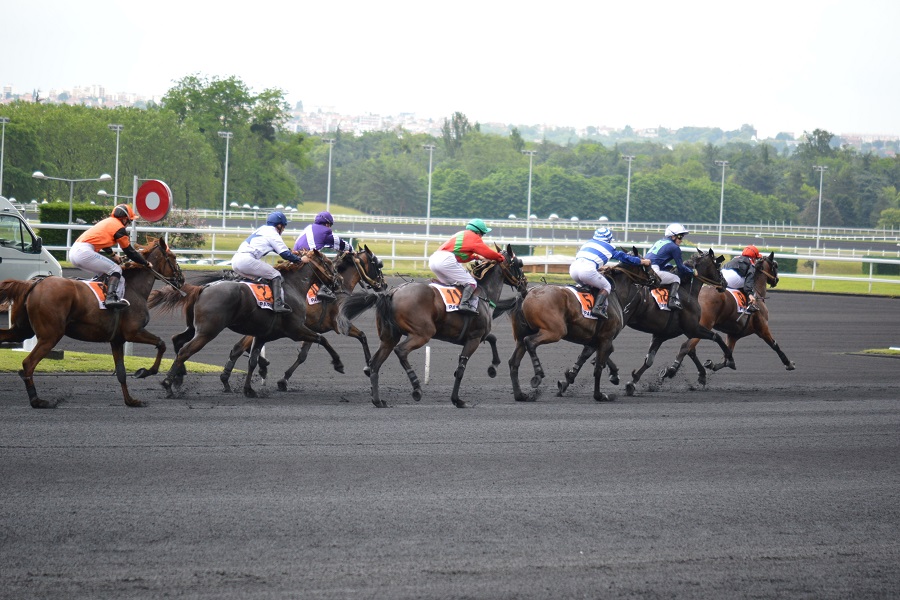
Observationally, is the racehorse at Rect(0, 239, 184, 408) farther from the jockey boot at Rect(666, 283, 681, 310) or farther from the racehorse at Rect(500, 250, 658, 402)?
the jockey boot at Rect(666, 283, 681, 310)

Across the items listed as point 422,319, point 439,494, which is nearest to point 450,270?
point 422,319

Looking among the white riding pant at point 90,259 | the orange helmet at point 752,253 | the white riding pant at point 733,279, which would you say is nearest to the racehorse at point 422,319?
the white riding pant at point 90,259

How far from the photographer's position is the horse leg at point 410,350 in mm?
12620

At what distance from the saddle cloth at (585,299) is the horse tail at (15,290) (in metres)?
6.29

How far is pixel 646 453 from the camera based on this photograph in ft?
33.3

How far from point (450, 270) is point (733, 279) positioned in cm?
579

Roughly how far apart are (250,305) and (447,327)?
2.30 meters

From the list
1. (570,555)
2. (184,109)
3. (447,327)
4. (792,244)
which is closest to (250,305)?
(447,327)

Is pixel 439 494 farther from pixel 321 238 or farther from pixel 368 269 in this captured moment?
pixel 321 238

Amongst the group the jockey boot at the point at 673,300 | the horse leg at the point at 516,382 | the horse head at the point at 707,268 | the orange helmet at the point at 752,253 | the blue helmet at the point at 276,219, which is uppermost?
the blue helmet at the point at 276,219

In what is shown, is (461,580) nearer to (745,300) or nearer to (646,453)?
(646,453)

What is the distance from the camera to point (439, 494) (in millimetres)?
8266

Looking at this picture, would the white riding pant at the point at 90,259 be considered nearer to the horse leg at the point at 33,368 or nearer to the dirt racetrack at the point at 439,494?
Result: the horse leg at the point at 33,368

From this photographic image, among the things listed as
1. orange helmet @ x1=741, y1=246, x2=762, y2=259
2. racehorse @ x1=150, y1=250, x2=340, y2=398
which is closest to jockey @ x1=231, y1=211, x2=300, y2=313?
racehorse @ x1=150, y1=250, x2=340, y2=398
